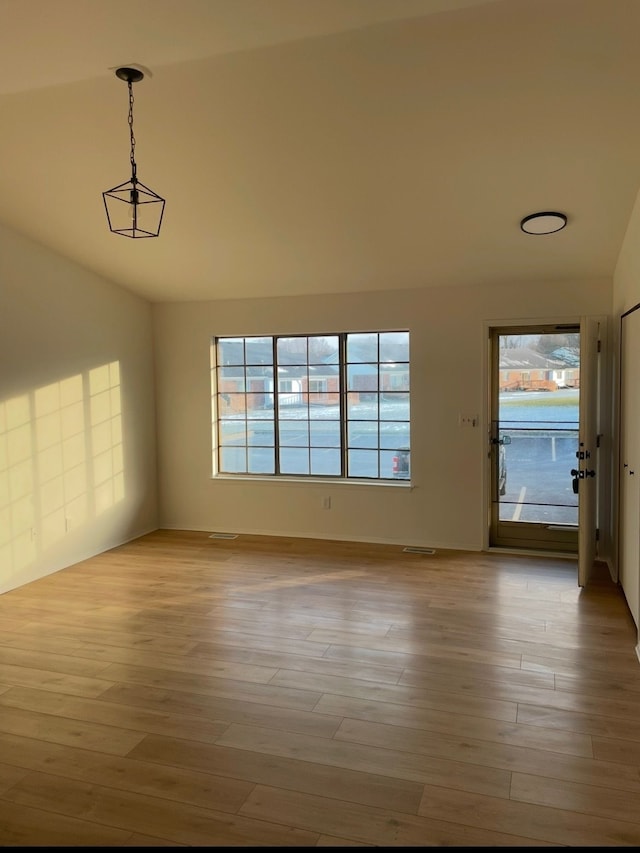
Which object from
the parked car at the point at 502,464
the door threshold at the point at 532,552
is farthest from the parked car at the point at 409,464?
the door threshold at the point at 532,552

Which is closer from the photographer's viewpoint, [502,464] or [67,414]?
[67,414]

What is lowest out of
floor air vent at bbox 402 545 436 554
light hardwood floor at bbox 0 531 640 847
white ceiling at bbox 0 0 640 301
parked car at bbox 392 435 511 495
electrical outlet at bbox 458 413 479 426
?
light hardwood floor at bbox 0 531 640 847

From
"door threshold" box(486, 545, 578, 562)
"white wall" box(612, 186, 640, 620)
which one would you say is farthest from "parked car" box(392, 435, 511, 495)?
"white wall" box(612, 186, 640, 620)

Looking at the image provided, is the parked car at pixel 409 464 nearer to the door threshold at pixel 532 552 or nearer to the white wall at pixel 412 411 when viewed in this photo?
the white wall at pixel 412 411

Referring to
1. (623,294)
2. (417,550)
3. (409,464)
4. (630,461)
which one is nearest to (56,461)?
(409,464)

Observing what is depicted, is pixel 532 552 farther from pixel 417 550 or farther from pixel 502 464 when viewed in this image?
pixel 417 550

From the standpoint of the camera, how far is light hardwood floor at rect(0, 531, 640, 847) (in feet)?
7.23

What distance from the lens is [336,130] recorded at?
3.49m

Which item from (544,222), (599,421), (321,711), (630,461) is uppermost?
(544,222)

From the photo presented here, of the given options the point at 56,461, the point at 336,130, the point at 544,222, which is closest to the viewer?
the point at 336,130

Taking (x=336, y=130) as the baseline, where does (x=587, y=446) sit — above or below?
below

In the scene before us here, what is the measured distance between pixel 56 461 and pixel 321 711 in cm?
340

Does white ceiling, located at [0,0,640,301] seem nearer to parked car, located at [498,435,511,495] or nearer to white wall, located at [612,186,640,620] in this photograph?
white wall, located at [612,186,640,620]

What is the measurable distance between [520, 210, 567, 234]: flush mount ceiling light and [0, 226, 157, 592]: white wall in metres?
3.75
